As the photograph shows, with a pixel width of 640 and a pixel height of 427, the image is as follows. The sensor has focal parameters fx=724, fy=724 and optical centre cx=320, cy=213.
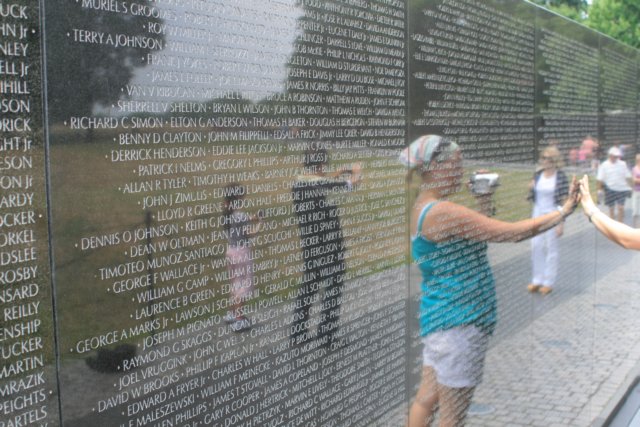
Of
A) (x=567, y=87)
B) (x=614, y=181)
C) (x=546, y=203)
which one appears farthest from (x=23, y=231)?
(x=614, y=181)

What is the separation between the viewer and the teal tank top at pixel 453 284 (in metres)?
3.48

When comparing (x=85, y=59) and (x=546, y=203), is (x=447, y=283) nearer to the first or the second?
(x=546, y=203)

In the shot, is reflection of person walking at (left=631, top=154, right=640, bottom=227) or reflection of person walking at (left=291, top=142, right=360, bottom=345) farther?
reflection of person walking at (left=631, top=154, right=640, bottom=227)

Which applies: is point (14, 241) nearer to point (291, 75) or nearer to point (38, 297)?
point (38, 297)

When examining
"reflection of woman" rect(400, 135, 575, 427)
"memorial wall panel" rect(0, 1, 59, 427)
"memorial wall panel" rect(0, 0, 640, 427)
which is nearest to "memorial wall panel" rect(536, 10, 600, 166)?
"memorial wall panel" rect(0, 0, 640, 427)

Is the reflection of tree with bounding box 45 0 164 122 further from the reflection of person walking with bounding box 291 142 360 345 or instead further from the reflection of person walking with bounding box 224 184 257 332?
the reflection of person walking with bounding box 291 142 360 345

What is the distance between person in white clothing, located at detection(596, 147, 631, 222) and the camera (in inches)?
264

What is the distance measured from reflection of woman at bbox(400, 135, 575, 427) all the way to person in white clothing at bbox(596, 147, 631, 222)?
3.14m

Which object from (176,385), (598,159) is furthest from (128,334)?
(598,159)

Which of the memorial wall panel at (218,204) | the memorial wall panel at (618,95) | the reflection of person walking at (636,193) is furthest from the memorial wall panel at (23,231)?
the reflection of person walking at (636,193)

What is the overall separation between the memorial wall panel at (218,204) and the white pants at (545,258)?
110 centimetres

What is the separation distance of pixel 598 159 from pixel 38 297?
5.83 m

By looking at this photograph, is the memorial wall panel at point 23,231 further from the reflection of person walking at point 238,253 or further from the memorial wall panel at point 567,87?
the memorial wall panel at point 567,87

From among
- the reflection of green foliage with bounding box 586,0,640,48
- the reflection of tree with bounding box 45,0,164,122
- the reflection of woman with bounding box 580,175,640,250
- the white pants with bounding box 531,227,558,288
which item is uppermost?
the reflection of green foliage with bounding box 586,0,640,48
